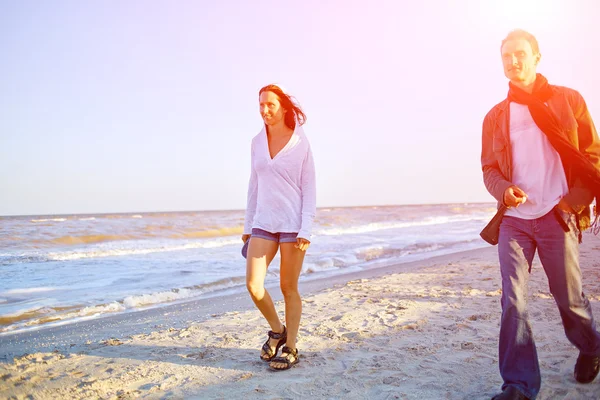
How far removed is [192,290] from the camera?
7.35 metres

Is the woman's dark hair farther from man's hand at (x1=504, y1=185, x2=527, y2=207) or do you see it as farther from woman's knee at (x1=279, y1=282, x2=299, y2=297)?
man's hand at (x1=504, y1=185, x2=527, y2=207)

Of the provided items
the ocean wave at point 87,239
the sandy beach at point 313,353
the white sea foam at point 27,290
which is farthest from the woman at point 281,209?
the ocean wave at point 87,239

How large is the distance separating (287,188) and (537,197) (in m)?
1.70

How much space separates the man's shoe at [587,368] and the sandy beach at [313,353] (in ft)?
0.18

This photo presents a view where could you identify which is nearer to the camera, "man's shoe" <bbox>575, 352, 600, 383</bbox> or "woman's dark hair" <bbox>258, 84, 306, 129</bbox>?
"man's shoe" <bbox>575, 352, 600, 383</bbox>

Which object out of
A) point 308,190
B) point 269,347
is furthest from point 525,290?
point 269,347

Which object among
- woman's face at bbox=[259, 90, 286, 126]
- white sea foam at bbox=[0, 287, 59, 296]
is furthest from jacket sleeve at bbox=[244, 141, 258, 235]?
white sea foam at bbox=[0, 287, 59, 296]

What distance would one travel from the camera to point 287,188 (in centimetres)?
346

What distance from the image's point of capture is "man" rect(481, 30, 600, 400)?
8.29ft

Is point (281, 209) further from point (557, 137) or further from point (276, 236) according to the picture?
point (557, 137)

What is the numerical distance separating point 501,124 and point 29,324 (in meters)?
5.56

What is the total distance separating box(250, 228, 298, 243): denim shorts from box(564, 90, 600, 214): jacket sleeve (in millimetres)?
1813

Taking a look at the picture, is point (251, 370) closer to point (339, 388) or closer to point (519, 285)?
point (339, 388)

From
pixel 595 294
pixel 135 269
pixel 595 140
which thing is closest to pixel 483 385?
pixel 595 140
